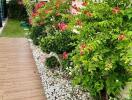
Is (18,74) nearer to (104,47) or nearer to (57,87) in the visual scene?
(57,87)

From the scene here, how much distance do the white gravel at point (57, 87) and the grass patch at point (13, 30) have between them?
18.7ft

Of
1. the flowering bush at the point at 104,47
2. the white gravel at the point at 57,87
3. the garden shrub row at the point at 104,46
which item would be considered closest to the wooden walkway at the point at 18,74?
the white gravel at the point at 57,87

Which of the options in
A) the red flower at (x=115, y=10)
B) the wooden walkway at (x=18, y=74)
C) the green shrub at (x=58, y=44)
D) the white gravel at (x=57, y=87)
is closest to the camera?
the red flower at (x=115, y=10)

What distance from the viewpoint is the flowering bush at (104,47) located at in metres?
5.14

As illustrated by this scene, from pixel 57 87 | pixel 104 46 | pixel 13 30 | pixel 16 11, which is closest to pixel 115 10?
pixel 104 46

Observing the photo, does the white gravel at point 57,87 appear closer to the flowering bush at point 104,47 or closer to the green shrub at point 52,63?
the green shrub at point 52,63

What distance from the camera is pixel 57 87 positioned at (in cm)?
791

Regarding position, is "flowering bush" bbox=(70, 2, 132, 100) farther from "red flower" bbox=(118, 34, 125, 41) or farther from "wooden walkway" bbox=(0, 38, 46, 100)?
"wooden walkway" bbox=(0, 38, 46, 100)

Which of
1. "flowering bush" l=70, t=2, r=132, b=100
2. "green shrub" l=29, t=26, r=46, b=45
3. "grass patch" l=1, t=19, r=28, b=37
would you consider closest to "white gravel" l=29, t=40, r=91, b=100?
"flowering bush" l=70, t=2, r=132, b=100

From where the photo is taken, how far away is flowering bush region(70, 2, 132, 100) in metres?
5.14

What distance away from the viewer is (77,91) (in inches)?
Answer: 297

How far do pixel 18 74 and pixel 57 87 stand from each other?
69.7 inches

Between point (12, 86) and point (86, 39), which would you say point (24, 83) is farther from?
point (86, 39)

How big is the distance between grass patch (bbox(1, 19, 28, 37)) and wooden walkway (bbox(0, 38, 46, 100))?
2.38m
